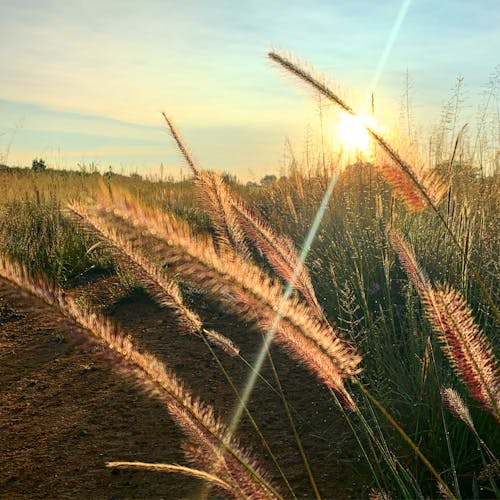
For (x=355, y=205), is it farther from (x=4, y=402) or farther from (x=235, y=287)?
(x=235, y=287)

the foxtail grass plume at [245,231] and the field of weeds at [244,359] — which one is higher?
the foxtail grass plume at [245,231]

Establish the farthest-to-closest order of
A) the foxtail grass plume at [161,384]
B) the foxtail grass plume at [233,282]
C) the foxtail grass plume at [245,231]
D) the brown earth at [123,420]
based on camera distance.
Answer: the brown earth at [123,420], the foxtail grass plume at [245,231], the foxtail grass plume at [233,282], the foxtail grass plume at [161,384]

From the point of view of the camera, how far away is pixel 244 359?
246 cm

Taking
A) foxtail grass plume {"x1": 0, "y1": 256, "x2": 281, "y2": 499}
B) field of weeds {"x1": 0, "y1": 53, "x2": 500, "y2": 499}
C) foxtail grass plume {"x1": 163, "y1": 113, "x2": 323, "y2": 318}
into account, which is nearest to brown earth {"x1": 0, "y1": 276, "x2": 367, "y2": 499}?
field of weeds {"x1": 0, "y1": 53, "x2": 500, "y2": 499}

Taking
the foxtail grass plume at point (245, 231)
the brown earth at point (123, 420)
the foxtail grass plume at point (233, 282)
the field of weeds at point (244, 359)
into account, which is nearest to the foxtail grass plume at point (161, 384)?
the field of weeds at point (244, 359)

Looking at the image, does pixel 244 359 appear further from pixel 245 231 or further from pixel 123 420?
pixel 245 231

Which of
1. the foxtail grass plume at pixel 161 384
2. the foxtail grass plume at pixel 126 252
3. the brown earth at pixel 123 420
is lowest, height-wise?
the brown earth at pixel 123 420

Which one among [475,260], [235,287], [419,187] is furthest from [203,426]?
[475,260]

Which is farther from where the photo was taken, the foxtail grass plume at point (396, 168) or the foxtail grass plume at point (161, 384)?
the foxtail grass plume at point (396, 168)

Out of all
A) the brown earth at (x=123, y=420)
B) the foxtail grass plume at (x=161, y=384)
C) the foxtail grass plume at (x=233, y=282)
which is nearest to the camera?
the foxtail grass plume at (x=161, y=384)

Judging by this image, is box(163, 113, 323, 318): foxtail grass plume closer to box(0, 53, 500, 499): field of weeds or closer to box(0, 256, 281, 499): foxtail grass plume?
box(0, 53, 500, 499): field of weeds

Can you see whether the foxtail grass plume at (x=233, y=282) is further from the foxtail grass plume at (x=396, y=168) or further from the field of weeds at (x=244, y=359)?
the foxtail grass plume at (x=396, y=168)

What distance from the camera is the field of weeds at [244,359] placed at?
104cm

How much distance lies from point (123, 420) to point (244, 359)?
0.63 meters
